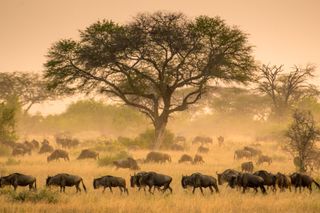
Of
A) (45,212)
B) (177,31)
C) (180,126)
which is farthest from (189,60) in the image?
(180,126)

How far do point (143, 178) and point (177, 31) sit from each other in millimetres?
22902

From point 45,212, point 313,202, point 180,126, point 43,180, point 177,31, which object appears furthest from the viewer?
point 180,126

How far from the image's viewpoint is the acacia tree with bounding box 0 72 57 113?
227 ft

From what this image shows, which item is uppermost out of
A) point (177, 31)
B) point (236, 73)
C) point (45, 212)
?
point (177, 31)

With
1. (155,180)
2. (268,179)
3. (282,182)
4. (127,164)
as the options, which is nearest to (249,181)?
(268,179)

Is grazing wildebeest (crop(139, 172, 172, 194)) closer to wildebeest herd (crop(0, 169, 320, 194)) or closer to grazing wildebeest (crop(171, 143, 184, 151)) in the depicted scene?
wildebeest herd (crop(0, 169, 320, 194))

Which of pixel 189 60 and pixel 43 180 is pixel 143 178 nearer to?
pixel 43 180

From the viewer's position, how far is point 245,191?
18.6 metres

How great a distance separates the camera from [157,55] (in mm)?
40000

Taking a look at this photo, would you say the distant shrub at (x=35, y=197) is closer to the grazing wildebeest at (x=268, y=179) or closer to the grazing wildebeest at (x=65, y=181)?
the grazing wildebeest at (x=65, y=181)

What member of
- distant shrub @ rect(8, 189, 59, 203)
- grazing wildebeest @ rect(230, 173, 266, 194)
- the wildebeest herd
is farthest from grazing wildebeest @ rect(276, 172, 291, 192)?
distant shrub @ rect(8, 189, 59, 203)

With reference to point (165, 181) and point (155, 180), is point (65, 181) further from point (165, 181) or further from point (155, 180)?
point (165, 181)

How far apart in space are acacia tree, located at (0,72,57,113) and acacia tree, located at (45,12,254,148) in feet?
103

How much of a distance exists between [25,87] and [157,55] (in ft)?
132
